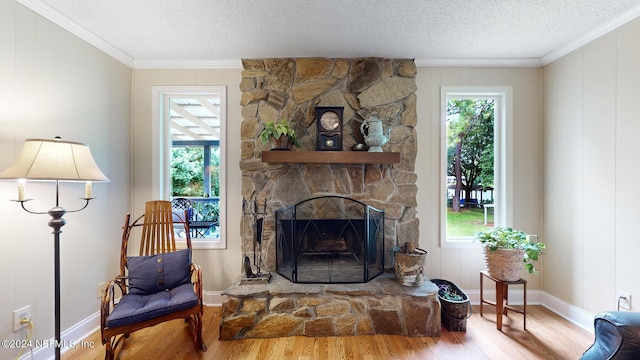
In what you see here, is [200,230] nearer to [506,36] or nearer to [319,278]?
[319,278]

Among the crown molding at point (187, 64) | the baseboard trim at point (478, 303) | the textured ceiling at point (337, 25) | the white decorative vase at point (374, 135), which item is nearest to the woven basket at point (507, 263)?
the baseboard trim at point (478, 303)

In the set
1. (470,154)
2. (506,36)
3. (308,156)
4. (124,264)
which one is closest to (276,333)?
(124,264)

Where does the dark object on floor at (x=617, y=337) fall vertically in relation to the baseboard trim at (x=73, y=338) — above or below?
above

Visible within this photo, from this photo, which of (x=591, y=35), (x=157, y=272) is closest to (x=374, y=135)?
(x=591, y=35)

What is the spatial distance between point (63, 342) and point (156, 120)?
2117mm

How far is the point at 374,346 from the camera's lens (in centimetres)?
206

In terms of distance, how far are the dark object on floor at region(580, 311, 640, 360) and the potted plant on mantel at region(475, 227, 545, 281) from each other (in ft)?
3.52

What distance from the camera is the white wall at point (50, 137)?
1664 millimetres

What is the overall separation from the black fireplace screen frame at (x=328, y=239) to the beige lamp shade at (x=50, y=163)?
151 centimetres

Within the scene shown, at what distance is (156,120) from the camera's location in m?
2.79

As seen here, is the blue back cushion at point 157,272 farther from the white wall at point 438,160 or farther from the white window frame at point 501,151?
the white window frame at point 501,151

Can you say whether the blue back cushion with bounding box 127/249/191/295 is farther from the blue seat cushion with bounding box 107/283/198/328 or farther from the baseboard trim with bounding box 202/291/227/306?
the baseboard trim with bounding box 202/291/227/306

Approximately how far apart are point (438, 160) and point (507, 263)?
1162mm

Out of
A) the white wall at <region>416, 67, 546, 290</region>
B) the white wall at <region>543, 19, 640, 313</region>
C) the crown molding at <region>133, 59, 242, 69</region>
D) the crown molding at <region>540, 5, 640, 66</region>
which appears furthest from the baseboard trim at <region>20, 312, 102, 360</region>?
the crown molding at <region>540, 5, 640, 66</region>
